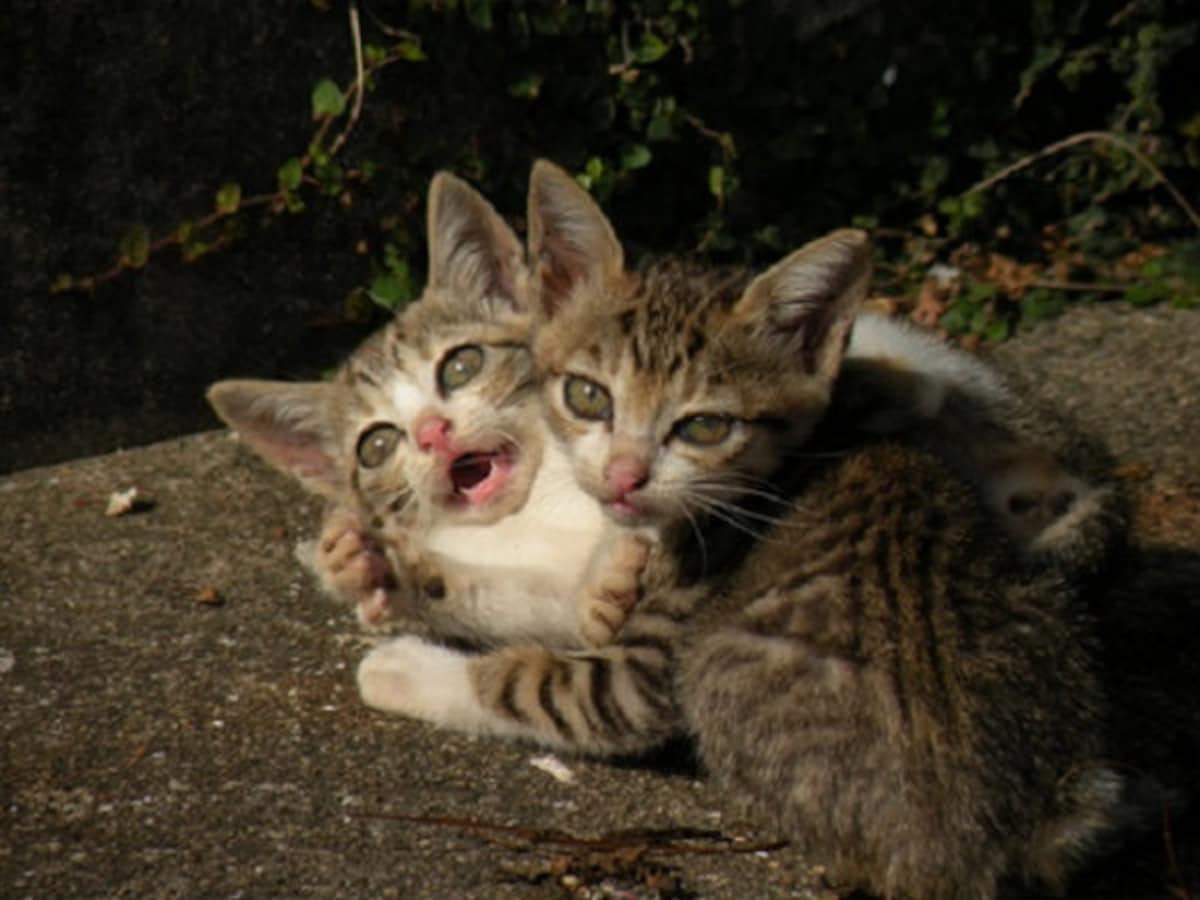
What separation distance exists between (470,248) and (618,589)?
120 centimetres

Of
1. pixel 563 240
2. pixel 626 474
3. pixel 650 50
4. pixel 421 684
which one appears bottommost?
pixel 421 684

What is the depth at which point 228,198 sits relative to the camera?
5.72 metres

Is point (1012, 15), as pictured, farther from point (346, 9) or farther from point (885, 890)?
point (885, 890)

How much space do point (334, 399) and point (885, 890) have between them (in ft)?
6.59

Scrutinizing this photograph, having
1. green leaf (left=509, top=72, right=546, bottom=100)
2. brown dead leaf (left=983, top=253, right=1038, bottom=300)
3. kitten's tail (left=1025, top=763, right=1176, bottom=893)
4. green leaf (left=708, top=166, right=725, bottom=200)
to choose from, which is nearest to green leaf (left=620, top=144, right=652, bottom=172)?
green leaf (left=708, top=166, right=725, bottom=200)

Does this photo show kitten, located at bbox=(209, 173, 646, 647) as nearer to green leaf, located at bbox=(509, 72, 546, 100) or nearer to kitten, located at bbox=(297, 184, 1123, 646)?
kitten, located at bbox=(297, 184, 1123, 646)

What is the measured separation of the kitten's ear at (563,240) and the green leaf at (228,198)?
1.42 metres

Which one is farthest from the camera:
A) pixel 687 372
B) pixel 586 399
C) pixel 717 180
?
pixel 717 180

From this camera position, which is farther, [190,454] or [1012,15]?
[1012,15]

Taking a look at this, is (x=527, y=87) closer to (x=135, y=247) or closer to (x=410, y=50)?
(x=410, y=50)

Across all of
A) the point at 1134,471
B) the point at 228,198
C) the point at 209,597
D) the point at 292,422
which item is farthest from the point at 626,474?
the point at 228,198

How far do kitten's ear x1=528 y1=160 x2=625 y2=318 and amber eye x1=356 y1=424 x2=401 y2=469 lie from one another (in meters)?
0.55

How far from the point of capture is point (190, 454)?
5957 millimetres

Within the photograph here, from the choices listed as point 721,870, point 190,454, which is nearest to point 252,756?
point 721,870
